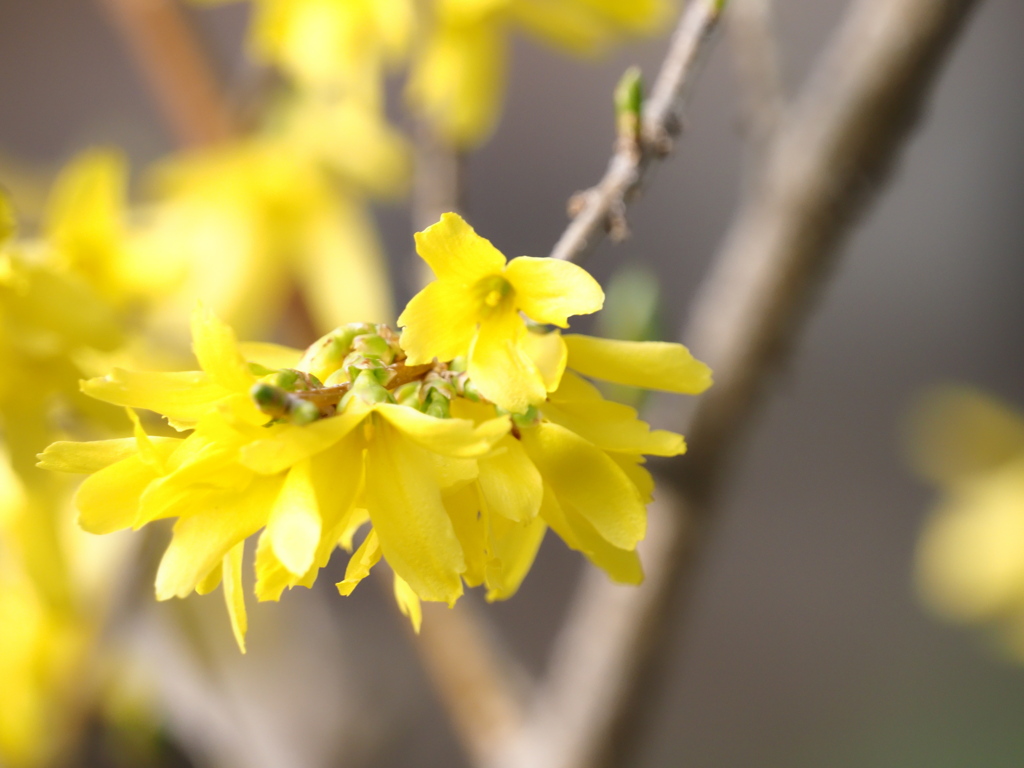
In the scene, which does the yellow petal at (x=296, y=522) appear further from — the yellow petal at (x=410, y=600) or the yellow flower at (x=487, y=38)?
the yellow flower at (x=487, y=38)

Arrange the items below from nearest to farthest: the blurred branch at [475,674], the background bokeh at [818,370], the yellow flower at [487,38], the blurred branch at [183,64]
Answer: the yellow flower at [487,38] → the blurred branch at [475,674] → the blurred branch at [183,64] → the background bokeh at [818,370]

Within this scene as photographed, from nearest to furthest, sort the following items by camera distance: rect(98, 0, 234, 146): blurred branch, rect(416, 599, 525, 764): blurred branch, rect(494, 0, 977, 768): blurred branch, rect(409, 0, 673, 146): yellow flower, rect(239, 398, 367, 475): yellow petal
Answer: rect(239, 398, 367, 475): yellow petal < rect(494, 0, 977, 768): blurred branch < rect(409, 0, 673, 146): yellow flower < rect(416, 599, 525, 764): blurred branch < rect(98, 0, 234, 146): blurred branch

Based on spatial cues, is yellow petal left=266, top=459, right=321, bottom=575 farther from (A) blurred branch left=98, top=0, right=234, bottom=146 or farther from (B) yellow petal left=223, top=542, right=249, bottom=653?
(A) blurred branch left=98, top=0, right=234, bottom=146

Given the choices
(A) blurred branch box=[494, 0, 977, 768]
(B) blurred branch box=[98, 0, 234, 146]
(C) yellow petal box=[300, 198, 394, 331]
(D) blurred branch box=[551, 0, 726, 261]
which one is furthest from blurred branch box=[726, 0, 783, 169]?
(B) blurred branch box=[98, 0, 234, 146]

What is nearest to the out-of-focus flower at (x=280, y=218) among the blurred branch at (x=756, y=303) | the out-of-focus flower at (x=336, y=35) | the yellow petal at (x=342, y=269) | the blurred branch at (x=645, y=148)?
the yellow petal at (x=342, y=269)

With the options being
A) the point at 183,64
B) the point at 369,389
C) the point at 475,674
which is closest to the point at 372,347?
the point at 369,389

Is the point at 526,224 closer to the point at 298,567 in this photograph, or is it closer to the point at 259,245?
the point at 259,245

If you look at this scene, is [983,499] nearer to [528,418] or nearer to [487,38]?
[487,38]
